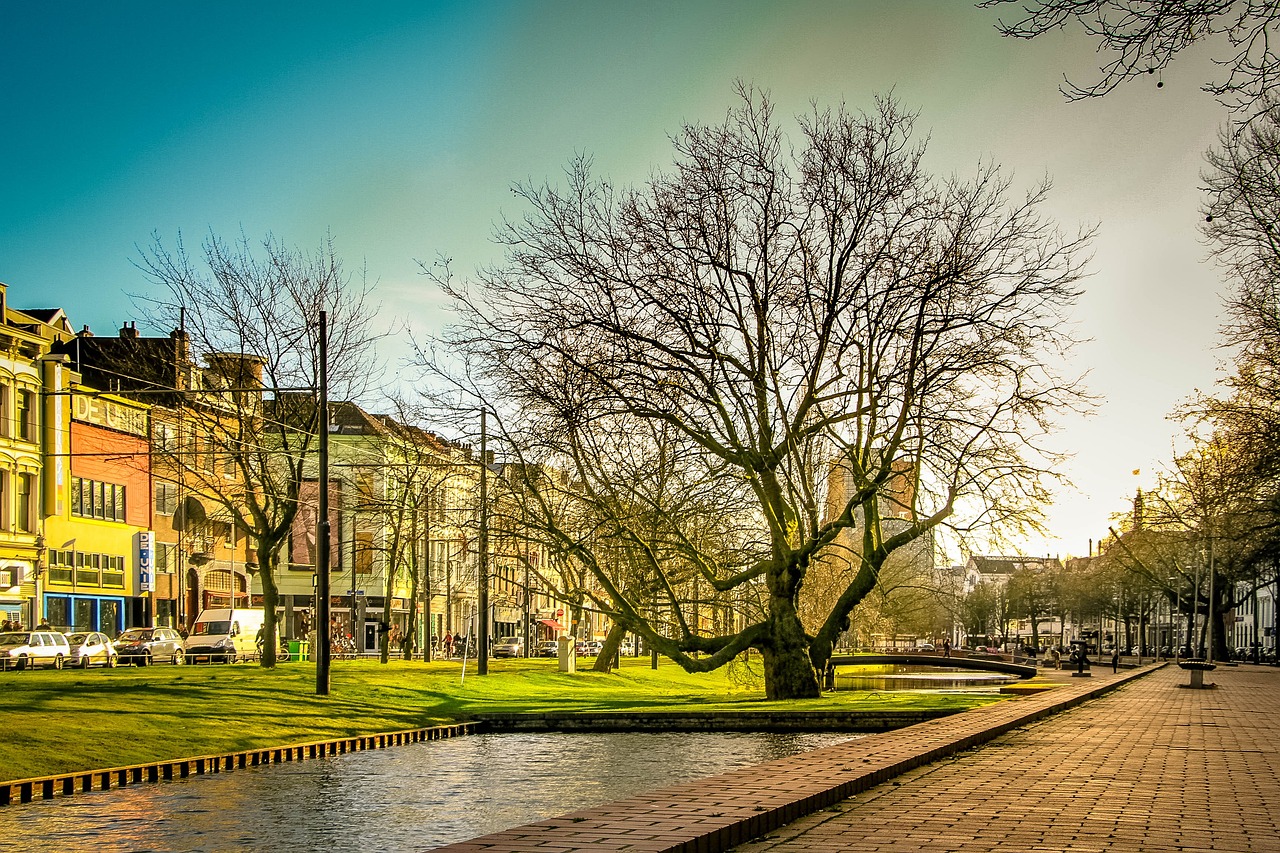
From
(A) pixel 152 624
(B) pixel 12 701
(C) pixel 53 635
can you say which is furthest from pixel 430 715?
(A) pixel 152 624

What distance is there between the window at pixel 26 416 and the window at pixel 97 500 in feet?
13.5

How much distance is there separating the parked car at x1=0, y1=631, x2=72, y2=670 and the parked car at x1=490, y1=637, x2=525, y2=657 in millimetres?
33483

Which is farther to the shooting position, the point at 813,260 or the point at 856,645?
the point at 856,645

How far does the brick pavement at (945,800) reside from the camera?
10.1 meters

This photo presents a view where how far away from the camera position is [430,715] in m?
34.2

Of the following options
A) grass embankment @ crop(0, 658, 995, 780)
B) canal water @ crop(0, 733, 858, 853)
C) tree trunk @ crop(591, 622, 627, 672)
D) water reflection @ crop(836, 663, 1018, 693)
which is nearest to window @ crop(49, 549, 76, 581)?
grass embankment @ crop(0, 658, 995, 780)

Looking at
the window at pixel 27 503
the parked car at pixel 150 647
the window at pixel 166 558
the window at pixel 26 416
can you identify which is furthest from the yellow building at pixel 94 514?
the parked car at pixel 150 647

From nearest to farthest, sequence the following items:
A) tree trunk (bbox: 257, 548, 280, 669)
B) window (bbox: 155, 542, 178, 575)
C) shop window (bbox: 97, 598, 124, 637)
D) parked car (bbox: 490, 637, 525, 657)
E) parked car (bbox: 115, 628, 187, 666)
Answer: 1. tree trunk (bbox: 257, 548, 280, 669)
2. parked car (bbox: 115, 628, 187, 666)
3. shop window (bbox: 97, 598, 124, 637)
4. window (bbox: 155, 542, 178, 575)
5. parked car (bbox: 490, 637, 525, 657)

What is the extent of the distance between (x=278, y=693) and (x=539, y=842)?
993 inches

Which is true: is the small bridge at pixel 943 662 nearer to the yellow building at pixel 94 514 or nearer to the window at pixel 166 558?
the window at pixel 166 558

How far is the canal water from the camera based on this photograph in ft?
52.2

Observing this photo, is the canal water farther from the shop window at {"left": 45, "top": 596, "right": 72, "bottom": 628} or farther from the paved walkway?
the shop window at {"left": 45, "top": 596, "right": 72, "bottom": 628}

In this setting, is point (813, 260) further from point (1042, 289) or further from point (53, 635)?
point (53, 635)

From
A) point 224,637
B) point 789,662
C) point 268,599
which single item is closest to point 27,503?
point 224,637
